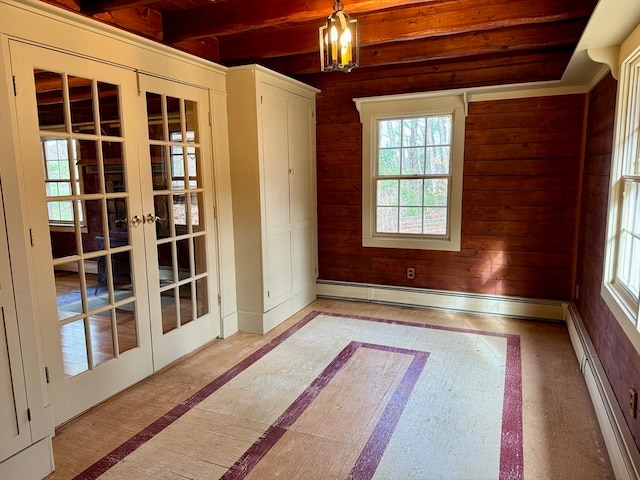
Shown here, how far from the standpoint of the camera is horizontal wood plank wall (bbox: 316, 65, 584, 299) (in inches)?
150

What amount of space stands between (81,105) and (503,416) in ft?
9.73

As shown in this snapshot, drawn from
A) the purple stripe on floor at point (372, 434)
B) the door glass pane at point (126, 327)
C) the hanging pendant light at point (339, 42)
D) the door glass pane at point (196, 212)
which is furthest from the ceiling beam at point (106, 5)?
the purple stripe on floor at point (372, 434)

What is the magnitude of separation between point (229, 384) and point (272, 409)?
44 centimetres

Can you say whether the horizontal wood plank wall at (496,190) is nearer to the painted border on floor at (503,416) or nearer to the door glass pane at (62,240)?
the painted border on floor at (503,416)

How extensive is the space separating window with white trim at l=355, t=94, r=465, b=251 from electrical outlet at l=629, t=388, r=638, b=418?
237 cm

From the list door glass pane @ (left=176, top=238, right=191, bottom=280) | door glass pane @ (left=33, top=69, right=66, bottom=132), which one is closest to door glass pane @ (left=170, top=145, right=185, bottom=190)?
door glass pane @ (left=176, top=238, right=191, bottom=280)

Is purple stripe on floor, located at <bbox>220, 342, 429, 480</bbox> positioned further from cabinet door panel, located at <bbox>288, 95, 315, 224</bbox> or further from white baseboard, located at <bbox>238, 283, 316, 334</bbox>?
cabinet door panel, located at <bbox>288, 95, 315, 224</bbox>

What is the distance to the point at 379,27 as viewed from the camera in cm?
331

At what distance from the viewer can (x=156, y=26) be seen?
3314 millimetres

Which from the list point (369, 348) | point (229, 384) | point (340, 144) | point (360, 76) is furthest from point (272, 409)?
point (360, 76)

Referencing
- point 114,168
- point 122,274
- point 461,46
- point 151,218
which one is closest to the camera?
point 114,168

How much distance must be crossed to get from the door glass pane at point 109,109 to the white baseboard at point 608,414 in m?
3.11

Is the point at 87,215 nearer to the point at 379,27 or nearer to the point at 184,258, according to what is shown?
the point at 184,258

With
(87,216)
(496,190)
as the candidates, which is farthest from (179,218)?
(496,190)
